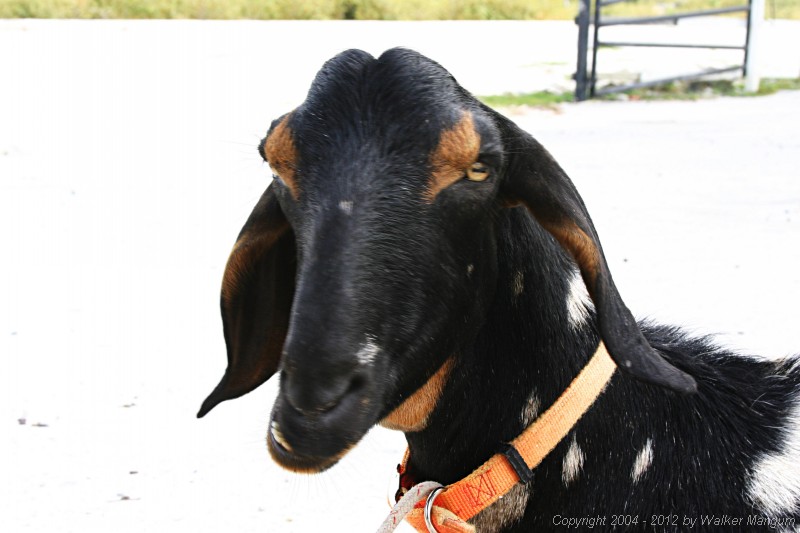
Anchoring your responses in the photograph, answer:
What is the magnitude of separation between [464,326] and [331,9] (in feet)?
73.6

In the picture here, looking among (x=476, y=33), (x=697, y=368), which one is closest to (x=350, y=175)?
(x=697, y=368)

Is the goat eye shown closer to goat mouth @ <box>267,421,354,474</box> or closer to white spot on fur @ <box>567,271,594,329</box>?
white spot on fur @ <box>567,271,594,329</box>

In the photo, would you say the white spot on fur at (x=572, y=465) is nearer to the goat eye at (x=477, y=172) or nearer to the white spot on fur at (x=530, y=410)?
the white spot on fur at (x=530, y=410)

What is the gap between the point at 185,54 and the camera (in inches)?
627

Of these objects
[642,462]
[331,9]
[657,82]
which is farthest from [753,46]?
[331,9]

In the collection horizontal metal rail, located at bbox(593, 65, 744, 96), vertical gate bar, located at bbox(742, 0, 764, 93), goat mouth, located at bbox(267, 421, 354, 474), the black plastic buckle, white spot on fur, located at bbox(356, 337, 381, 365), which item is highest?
white spot on fur, located at bbox(356, 337, 381, 365)

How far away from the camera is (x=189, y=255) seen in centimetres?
672

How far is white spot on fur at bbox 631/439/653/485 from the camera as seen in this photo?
7.68 ft

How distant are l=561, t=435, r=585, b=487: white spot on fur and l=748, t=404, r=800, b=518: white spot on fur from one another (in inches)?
16.1

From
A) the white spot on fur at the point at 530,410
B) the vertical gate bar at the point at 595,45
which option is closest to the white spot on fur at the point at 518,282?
the white spot on fur at the point at 530,410

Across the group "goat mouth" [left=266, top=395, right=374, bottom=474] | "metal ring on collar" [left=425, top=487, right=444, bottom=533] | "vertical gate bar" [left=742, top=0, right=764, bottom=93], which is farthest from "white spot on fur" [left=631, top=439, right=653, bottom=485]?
"vertical gate bar" [left=742, top=0, right=764, bottom=93]

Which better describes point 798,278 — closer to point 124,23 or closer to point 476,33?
point 476,33

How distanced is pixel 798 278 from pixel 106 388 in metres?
4.06

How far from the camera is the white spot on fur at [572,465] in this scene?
2.32 metres
